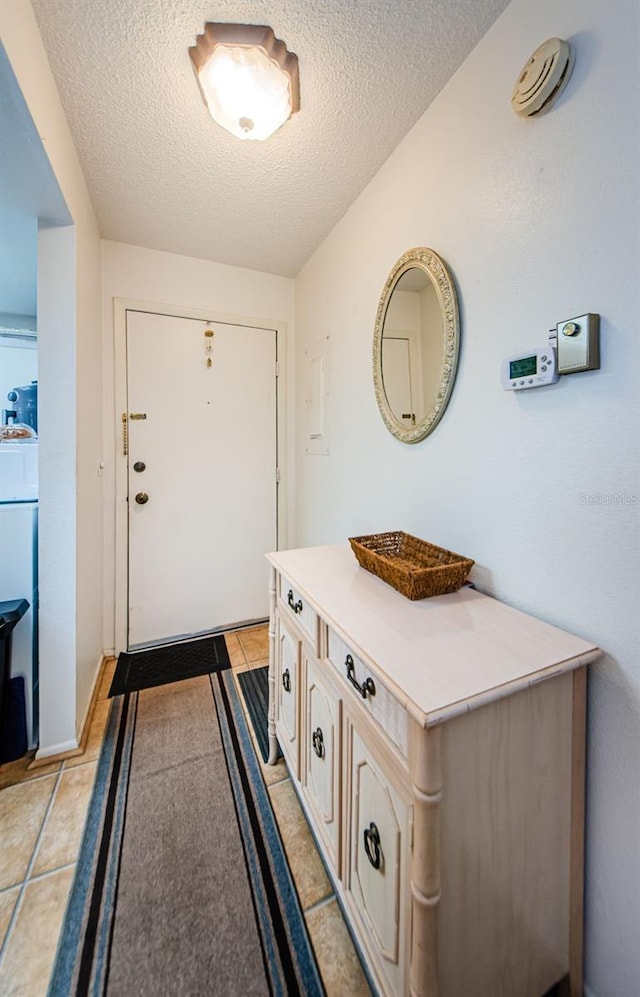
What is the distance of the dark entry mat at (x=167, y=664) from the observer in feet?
6.35

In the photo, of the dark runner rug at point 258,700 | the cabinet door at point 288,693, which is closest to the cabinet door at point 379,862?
the cabinet door at point 288,693

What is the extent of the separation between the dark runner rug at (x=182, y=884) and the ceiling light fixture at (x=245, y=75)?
2.19 metres

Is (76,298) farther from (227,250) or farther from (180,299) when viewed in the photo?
(227,250)

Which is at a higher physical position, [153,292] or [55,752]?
[153,292]

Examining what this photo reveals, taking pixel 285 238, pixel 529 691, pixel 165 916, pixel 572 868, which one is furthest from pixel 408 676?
pixel 285 238

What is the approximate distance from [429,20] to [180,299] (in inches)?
66.6

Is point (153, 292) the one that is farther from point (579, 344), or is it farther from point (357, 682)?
point (357, 682)

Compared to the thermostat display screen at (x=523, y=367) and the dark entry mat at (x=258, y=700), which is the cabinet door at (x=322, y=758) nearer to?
the dark entry mat at (x=258, y=700)

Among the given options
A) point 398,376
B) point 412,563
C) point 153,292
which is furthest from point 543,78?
point 153,292

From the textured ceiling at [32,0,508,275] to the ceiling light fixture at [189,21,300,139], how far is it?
29mm

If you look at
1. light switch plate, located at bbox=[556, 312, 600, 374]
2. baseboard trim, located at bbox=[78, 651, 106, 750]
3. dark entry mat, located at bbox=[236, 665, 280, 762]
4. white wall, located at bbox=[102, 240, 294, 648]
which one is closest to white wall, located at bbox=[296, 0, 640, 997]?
light switch plate, located at bbox=[556, 312, 600, 374]

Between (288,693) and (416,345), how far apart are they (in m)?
1.31

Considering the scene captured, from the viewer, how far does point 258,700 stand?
1778mm

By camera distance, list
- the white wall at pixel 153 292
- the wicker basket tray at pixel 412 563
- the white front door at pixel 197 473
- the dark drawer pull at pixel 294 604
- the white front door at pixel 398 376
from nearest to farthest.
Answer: the wicker basket tray at pixel 412 563, the dark drawer pull at pixel 294 604, the white front door at pixel 398 376, the white wall at pixel 153 292, the white front door at pixel 197 473
